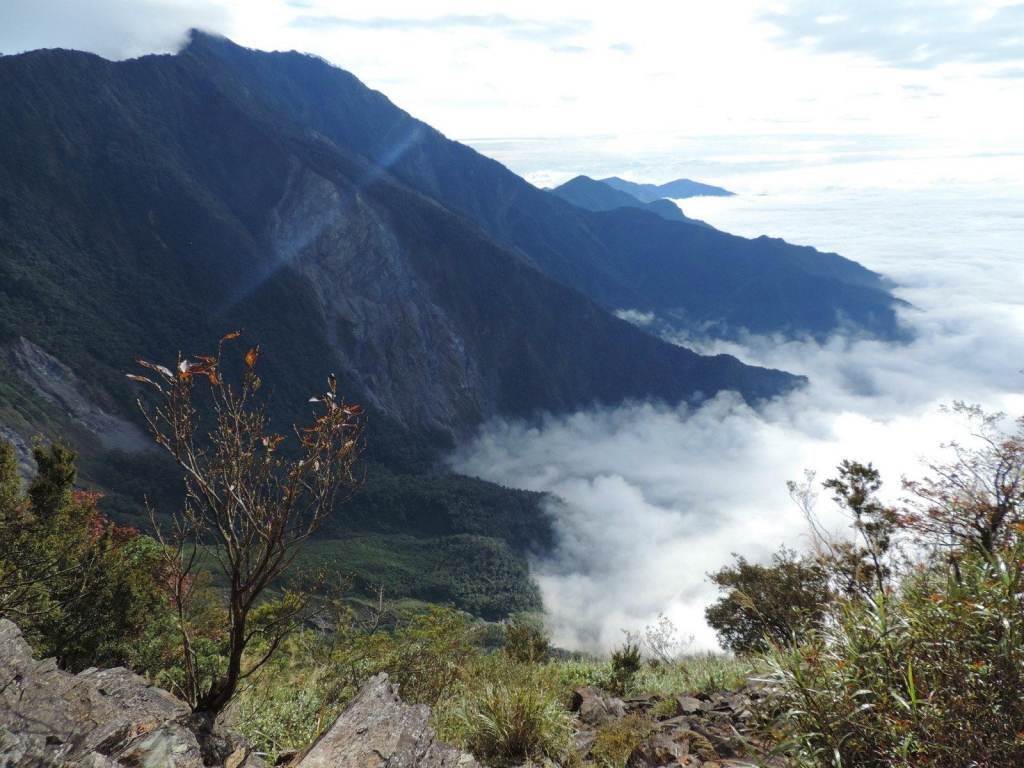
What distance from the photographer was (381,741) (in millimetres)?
5457

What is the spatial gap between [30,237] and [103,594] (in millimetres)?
126201

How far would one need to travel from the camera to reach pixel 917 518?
1361 cm

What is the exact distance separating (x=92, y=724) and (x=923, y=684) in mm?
6750

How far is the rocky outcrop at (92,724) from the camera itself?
4.16 m

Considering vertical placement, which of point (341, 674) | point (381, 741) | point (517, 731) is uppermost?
point (381, 741)

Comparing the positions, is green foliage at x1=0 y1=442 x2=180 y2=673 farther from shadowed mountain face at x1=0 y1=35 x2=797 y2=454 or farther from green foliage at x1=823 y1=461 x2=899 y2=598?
shadowed mountain face at x1=0 y1=35 x2=797 y2=454

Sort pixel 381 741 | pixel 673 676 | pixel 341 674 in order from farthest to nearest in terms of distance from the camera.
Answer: pixel 673 676
pixel 341 674
pixel 381 741

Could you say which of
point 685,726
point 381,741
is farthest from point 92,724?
point 685,726

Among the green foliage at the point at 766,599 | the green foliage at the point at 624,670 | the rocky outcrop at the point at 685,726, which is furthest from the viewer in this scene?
the green foliage at the point at 766,599

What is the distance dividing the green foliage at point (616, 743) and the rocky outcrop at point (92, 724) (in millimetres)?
3618

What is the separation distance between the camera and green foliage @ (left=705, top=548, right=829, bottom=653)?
15.7 meters

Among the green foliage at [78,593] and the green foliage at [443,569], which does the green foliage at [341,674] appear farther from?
the green foliage at [443,569]

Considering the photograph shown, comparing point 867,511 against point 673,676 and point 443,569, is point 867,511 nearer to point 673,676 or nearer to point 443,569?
point 673,676

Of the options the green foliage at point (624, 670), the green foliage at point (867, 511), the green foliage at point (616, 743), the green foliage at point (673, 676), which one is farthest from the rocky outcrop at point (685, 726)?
the green foliage at point (867, 511)
